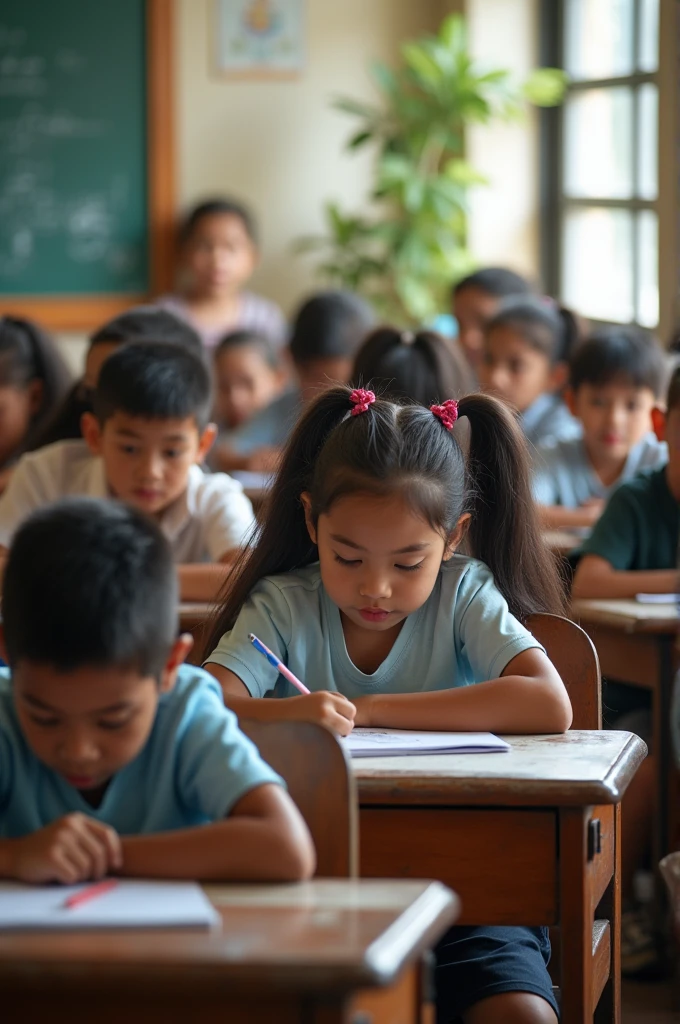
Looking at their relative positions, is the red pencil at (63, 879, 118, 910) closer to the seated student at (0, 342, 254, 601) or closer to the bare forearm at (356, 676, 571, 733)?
the bare forearm at (356, 676, 571, 733)

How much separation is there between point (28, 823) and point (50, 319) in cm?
537

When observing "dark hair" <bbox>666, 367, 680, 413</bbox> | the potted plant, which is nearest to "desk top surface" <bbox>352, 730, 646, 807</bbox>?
"dark hair" <bbox>666, 367, 680, 413</bbox>

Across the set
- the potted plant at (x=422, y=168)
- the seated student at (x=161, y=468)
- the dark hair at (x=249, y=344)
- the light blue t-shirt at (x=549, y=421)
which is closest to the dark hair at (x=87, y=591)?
the seated student at (x=161, y=468)

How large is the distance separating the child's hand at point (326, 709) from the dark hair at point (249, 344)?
374 centimetres

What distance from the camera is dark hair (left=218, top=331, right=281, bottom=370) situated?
213 inches

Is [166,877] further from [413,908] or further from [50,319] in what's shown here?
[50,319]

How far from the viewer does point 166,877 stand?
4.22 ft

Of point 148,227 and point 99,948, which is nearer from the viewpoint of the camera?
point 99,948

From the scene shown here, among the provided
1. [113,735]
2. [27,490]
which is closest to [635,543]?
[27,490]

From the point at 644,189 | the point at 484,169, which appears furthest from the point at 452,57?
the point at 644,189

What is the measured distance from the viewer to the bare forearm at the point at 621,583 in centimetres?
290

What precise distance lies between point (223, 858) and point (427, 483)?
730mm

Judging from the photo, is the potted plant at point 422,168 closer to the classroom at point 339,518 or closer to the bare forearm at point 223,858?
the classroom at point 339,518

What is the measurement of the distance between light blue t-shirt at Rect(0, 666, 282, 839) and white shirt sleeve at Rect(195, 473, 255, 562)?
1.41 m
